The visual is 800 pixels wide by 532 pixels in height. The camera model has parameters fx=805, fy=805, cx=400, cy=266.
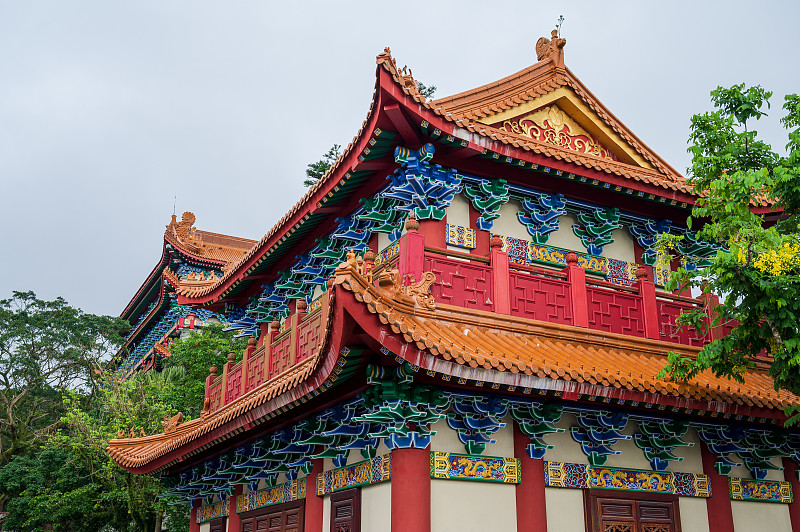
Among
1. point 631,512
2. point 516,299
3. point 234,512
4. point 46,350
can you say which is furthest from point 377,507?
point 46,350

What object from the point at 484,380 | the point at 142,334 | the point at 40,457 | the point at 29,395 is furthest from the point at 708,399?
the point at 142,334

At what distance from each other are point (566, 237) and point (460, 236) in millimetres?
1820

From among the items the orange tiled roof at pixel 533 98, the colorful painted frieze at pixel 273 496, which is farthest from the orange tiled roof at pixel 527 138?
the colorful painted frieze at pixel 273 496

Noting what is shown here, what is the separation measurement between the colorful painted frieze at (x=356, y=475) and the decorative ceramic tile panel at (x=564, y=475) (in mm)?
1816

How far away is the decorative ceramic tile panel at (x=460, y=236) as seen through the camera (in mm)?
10188

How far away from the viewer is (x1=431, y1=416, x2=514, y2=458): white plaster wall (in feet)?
27.5

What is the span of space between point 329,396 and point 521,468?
2.25m

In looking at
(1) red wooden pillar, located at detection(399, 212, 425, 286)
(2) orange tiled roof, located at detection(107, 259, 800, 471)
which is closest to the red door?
(2) orange tiled roof, located at detection(107, 259, 800, 471)

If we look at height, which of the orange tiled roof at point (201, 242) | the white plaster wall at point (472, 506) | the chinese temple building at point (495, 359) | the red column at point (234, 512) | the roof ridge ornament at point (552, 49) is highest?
the orange tiled roof at point (201, 242)

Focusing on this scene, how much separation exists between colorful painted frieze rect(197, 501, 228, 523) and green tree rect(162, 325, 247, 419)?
4.85m

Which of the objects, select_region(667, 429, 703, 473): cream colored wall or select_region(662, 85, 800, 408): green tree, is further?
select_region(667, 429, 703, 473): cream colored wall

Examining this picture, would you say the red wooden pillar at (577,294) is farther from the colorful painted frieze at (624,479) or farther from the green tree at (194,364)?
the green tree at (194,364)

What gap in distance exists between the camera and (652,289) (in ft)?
34.2

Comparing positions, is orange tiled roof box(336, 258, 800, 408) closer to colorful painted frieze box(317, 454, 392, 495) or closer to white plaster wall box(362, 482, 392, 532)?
colorful painted frieze box(317, 454, 392, 495)
